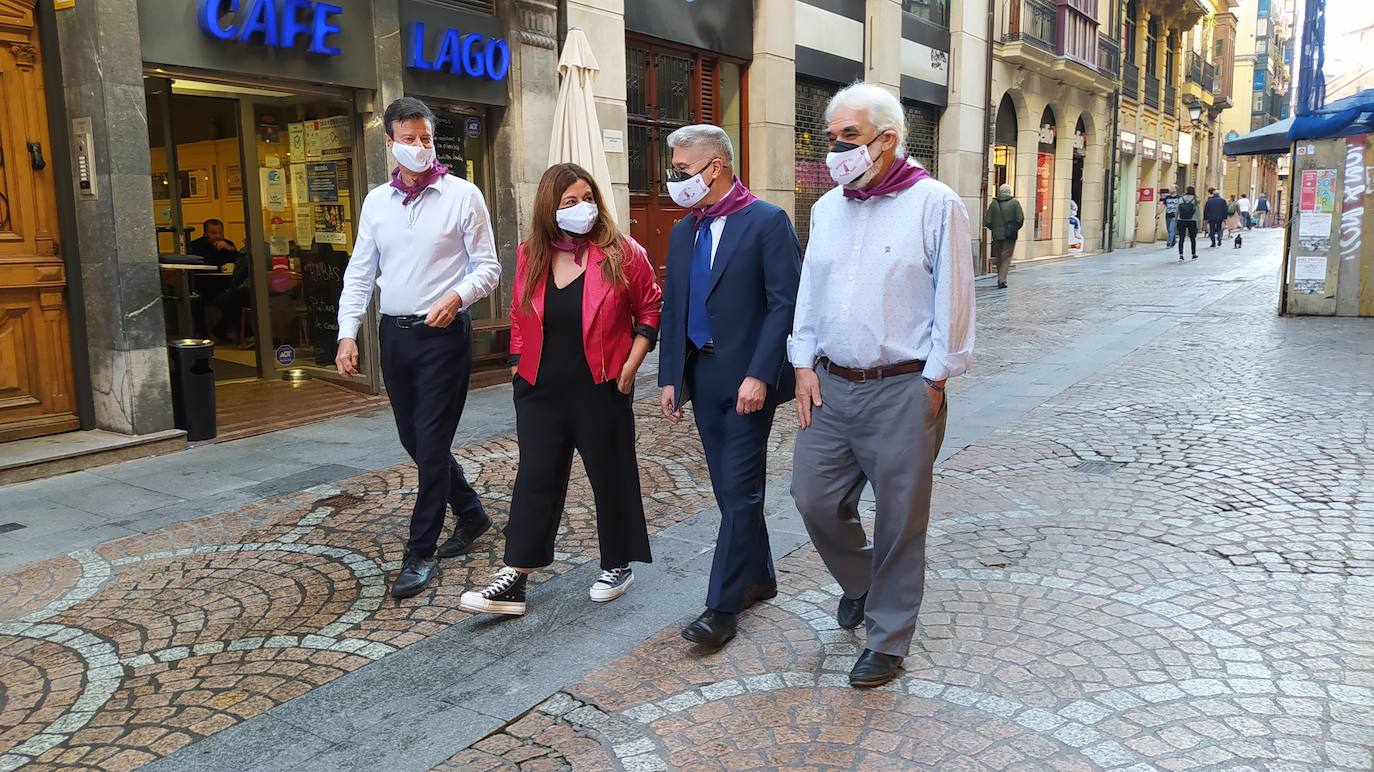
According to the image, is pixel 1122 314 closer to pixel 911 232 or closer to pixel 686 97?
pixel 686 97

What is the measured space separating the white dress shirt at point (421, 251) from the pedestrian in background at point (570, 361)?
1.90 ft

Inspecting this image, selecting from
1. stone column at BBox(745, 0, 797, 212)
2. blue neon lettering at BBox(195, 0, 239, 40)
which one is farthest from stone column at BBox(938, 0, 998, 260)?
blue neon lettering at BBox(195, 0, 239, 40)

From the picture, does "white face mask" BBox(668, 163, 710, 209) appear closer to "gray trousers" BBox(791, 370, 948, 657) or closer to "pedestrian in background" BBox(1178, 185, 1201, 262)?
"gray trousers" BBox(791, 370, 948, 657)

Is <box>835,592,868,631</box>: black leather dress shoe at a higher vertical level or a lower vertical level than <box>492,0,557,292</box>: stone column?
lower

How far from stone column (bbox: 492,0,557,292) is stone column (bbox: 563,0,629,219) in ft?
3.05

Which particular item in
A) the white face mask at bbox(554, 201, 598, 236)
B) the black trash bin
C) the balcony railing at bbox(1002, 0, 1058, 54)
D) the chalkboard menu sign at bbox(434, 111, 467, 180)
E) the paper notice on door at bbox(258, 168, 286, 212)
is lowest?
the black trash bin

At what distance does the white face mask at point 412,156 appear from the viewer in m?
4.28

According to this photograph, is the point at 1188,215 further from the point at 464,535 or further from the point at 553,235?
the point at 553,235

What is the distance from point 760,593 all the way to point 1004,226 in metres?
16.5

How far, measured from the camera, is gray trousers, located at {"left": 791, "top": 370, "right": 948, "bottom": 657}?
325 cm

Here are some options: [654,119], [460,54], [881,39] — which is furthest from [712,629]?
[881,39]

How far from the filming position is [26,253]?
22.4 feet

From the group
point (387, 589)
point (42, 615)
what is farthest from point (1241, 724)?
point (42, 615)

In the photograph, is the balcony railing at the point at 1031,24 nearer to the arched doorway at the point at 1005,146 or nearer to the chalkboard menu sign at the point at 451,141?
Result: the arched doorway at the point at 1005,146
